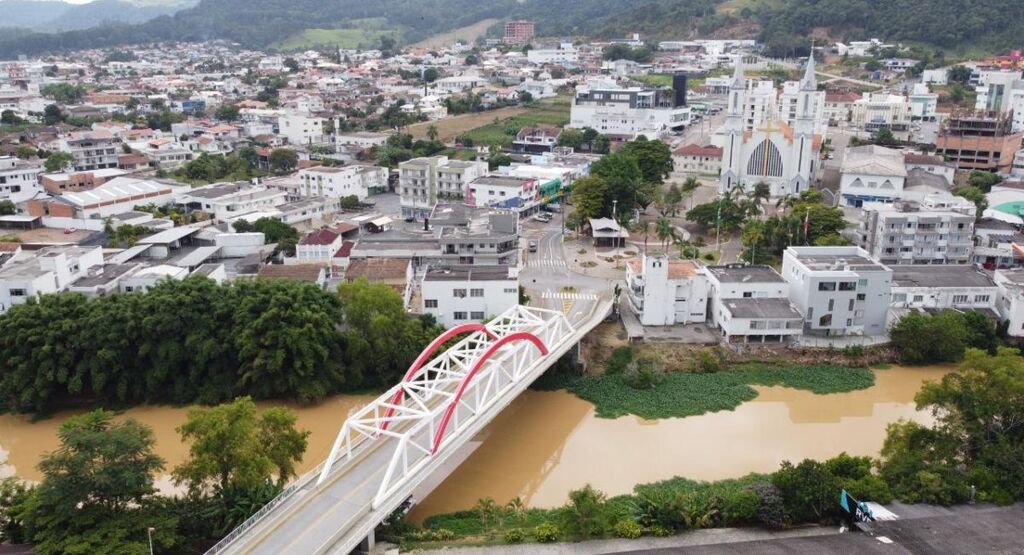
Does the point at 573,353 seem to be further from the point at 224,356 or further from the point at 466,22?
the point at 466,22

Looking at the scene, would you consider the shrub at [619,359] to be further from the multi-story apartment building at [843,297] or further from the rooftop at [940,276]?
the rooftop at [940,276]

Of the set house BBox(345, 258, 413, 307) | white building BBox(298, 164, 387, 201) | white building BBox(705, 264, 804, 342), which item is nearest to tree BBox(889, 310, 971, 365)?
white building BBox(705, 264, 804, 342)

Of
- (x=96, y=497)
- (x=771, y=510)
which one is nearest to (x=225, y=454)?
(x=96, y=497)

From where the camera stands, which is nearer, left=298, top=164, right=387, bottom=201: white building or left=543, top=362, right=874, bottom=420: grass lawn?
left=543, top=362, right=874, bottom=420: grass lawn

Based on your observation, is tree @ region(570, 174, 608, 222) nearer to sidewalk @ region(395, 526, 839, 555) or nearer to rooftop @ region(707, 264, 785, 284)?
rooftop @ region(707, 264, 785, 284)

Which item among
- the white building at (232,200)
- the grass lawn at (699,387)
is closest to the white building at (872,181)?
the grass lawn at (699,387)
